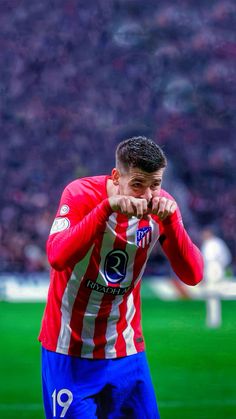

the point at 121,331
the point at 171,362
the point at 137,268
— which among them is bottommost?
the point at 121,331

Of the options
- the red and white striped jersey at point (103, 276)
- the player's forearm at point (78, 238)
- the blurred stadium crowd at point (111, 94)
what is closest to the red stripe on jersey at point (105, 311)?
the red and white striped jersey at point (103, 276)

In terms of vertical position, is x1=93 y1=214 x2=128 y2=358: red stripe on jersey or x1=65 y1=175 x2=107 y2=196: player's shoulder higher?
x1=65 y1=175 x2=107 y2=196: player's shoulder

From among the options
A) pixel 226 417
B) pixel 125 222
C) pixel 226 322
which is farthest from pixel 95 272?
pixel 226 322

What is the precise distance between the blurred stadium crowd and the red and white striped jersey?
21.4m

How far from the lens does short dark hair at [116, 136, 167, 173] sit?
4.05 meters

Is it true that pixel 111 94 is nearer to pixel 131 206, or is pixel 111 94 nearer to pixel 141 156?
pixel 141 156

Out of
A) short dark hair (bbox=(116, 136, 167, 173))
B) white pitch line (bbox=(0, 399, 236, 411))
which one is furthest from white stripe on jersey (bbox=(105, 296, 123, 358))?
white pitch line (bbox=(0, 399, 236, 411))

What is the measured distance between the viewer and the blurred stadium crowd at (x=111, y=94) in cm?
2692

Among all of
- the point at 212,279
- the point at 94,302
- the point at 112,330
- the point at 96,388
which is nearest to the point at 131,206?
the point at 94,302

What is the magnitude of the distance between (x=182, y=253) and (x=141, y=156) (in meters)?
0.47

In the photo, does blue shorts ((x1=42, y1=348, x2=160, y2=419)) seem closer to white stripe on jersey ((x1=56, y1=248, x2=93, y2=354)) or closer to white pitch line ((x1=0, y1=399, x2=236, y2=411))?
white stripe on jersey ((x1=56, y1=248, x2=93, y2=354))

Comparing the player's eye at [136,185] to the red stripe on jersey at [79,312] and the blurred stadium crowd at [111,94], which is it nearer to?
the red stripe on jersey at [79,312]

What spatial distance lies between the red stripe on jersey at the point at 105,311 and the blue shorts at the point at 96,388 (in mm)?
55

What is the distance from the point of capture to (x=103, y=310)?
14.4 feet
